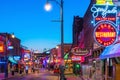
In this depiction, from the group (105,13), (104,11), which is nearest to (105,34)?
(105,13)

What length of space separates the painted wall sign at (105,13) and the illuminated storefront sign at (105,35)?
453 millimetres

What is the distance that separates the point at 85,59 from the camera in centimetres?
Result: 6378

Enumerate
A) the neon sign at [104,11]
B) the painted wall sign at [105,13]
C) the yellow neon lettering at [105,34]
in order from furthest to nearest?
the neon sign at [104,11] → the painted wall sign at [105,13] → the yellow neon lettering at [105,34]

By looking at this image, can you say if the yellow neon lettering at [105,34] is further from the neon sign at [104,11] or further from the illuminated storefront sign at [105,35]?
the neon sign at [104,11]

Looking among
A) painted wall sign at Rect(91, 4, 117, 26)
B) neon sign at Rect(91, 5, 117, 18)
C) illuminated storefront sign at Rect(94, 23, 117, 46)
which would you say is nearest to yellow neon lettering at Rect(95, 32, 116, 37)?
illuminated storefront sign at Rect(94, 23, 117, 46)

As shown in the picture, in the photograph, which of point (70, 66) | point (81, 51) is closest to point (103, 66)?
point (81, 51)

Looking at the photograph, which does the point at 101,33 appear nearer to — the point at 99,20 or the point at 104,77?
the point at 99,20

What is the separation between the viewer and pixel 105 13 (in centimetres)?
2334

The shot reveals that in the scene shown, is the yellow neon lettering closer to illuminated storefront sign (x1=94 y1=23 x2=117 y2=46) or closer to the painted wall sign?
illuminated storefront sign (x1=94 y1=23 x2=117 y2=46)

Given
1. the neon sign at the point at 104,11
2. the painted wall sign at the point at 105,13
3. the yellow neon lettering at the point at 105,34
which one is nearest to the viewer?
the yellow neon lettering at the point at 105,34

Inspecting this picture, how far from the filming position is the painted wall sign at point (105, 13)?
2308 centimetres

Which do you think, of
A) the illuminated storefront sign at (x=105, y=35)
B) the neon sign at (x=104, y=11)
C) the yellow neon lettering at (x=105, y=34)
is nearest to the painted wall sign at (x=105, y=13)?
the neon sign at (x=104, y=11)

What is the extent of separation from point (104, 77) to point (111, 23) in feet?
13.6

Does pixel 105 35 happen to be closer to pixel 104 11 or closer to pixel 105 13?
pixel 105 13
